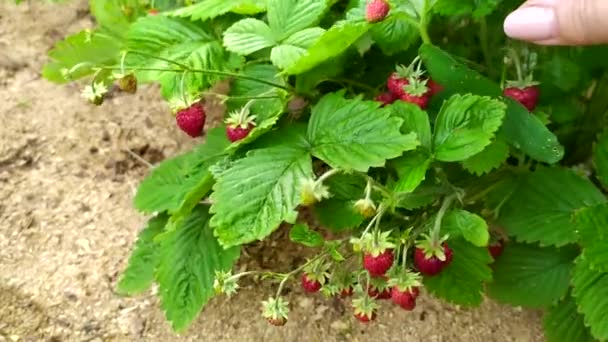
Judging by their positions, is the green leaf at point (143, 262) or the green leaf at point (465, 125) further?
the green leaf at point (143, 262)

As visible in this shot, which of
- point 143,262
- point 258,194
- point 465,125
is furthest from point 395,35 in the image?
point 143,262

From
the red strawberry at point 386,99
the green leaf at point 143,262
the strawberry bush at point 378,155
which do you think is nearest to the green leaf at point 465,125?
the strawberry bush at point 378,155

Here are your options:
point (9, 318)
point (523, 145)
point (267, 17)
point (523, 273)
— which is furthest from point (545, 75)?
point (9, 318)

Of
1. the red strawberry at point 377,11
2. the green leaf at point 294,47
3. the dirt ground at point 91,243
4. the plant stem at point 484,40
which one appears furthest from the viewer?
the dirt ground at point 91,243

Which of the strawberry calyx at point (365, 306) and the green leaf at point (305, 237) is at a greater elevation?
the green leaf at point (305, 237)

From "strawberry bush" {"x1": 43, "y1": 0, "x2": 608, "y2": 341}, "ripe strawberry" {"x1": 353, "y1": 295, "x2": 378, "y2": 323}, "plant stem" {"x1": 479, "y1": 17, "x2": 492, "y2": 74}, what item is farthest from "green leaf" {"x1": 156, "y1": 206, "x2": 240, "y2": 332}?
"plant stem" {"x1": 479, "y1": 17, "x2": 492, "y2": 74}

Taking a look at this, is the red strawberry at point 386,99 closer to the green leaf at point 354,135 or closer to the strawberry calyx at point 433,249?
the green leaf at point 354,135

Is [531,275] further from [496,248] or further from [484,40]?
[484,40]
